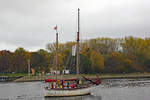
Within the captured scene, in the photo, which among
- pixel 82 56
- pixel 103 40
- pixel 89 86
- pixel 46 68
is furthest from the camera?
pixel 103 40

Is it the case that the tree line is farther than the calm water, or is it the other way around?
the tree line

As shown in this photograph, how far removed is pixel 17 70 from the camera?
5595 inches

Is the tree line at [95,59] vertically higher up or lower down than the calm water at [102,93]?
higher up

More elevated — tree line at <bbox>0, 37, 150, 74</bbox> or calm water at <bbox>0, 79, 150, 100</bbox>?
tree line at <bbox>0, 37, 150, 74</bbox>

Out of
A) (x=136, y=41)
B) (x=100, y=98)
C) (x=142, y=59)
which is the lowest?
(x=100, y=98)

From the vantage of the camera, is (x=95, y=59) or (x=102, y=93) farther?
(x=95, y=59)

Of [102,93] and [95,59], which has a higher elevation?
[95,59]

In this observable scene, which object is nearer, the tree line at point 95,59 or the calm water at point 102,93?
the calm water at point 102,93

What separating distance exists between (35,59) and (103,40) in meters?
43.5

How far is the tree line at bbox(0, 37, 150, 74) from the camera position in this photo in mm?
131875

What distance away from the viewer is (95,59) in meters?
132

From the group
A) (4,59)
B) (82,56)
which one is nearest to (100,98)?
(82,56)

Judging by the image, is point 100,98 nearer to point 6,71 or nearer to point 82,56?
point 82,56

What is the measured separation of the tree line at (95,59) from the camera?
13188 cm
